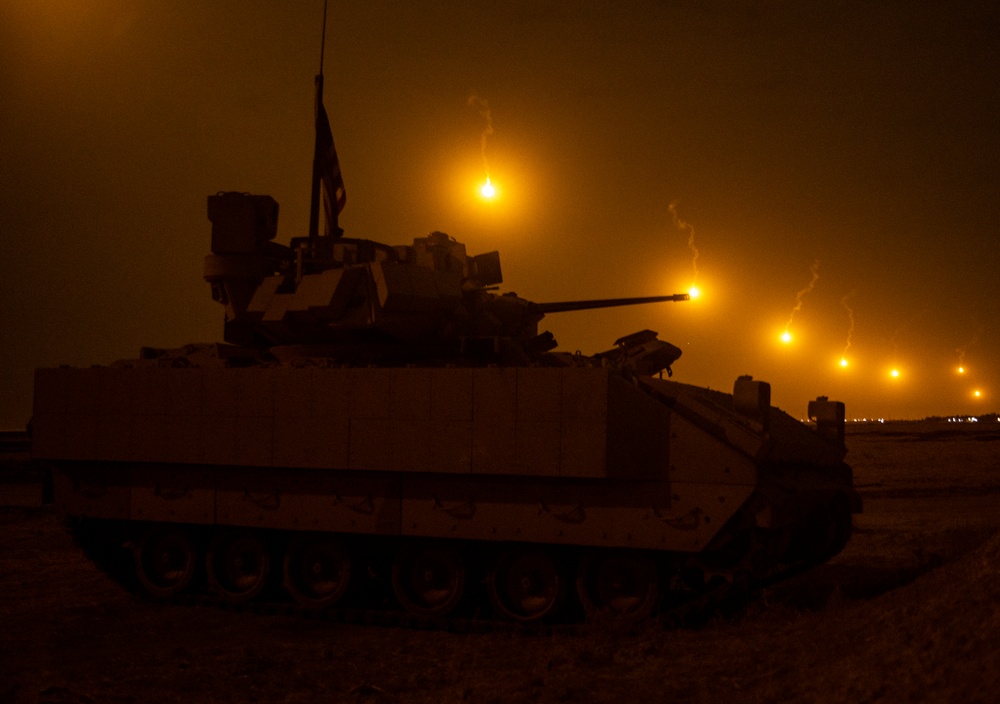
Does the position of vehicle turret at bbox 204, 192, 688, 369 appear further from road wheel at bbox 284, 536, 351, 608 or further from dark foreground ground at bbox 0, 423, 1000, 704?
dark foreground ground at bbox 0, 423, 1000, 704

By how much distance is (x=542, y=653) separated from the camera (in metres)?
8.73

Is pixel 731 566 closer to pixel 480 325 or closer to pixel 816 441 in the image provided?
pixel 816 441

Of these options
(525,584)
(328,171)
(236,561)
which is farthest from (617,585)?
(328,171)

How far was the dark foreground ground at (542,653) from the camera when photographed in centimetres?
654

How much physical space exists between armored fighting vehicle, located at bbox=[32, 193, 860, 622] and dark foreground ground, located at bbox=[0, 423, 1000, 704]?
0.58m

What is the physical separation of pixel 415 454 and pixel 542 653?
2.38 meters

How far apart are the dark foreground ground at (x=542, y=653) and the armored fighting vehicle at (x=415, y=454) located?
1.90 ft

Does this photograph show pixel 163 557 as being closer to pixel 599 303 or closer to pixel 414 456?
pixel 414 456

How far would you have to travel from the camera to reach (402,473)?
10.4 meters

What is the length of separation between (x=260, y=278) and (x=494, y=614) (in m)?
4.95

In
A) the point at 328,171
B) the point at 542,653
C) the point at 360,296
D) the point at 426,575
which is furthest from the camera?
the point at 328,171

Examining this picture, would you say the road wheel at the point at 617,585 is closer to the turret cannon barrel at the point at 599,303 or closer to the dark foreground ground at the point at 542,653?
the dark foreground ground at the point at 542,653

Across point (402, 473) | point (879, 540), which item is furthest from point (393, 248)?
point (879, 540)

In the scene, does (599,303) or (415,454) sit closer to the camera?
(415,454)
